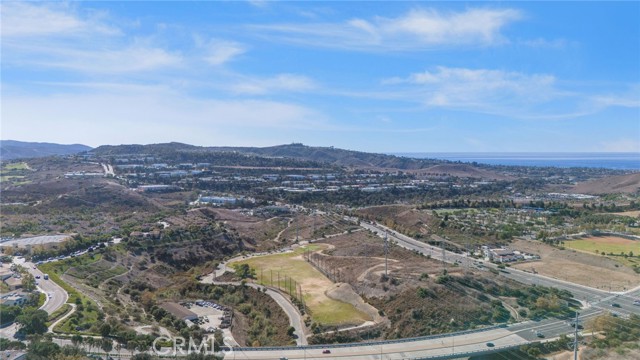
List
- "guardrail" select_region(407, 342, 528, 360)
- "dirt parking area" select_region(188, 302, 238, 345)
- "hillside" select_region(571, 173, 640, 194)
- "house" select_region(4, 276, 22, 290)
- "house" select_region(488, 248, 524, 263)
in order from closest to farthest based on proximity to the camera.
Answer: "guardrail" select_region(407, 342, 528, 360) < "dirt parking area" select_region(188, 302, 238, 345) < "house" select_region(4, 276, 22, 290) < "house" select_region(488, 248, 524, 263) < "hillside" select_region(571, 173, 640, 194)

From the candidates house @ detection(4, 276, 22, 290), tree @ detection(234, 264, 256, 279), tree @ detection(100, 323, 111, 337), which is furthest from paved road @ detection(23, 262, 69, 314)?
tree @ detection(234, 264, 256, 279)

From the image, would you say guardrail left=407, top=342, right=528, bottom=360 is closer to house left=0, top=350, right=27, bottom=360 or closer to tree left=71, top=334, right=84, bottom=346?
tree left=71, top=334, right=84, bottom=346

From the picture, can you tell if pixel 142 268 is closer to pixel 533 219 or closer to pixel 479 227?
pixel 479 227

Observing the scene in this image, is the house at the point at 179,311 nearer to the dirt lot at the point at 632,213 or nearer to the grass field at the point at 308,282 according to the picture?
the grass field at the point at 308,282

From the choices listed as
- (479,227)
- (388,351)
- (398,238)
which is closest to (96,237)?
(398,238)

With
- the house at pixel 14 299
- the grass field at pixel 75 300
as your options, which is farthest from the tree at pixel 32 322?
the house at pixel 14 299

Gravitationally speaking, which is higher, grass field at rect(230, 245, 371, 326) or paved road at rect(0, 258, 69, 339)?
paved road at rect(0, 258, 69, 339)
